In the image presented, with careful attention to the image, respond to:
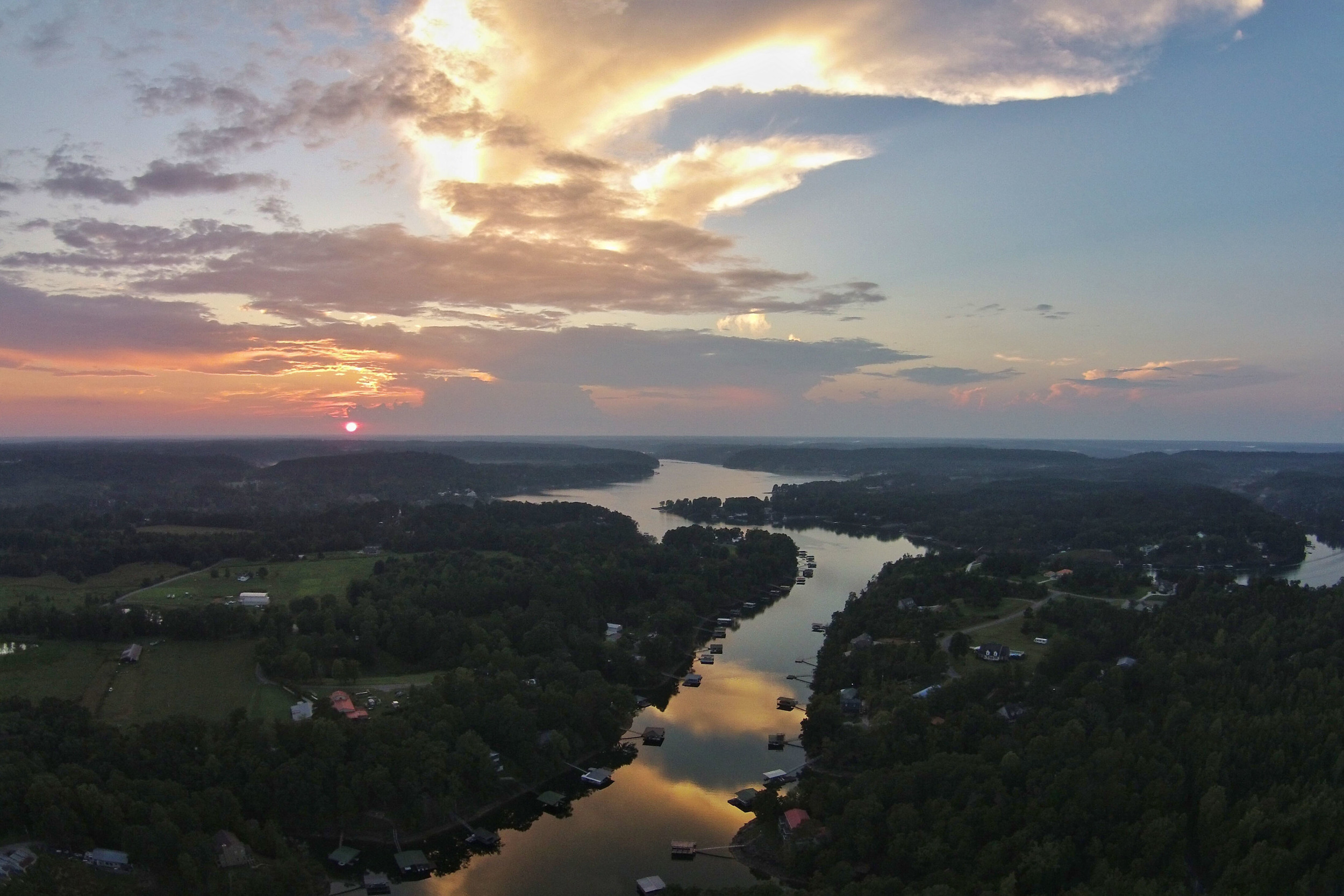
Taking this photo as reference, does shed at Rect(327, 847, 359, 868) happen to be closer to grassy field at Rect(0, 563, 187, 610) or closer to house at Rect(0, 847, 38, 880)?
house at Rect(0, 847, 38, 880)

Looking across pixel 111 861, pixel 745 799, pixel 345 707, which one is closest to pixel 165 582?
pixel 345 707

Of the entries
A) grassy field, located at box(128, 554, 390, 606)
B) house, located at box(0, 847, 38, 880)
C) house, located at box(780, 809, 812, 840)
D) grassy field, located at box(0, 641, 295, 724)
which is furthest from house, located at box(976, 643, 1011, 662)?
grassy field, located at box(128, 554, 390, 606)

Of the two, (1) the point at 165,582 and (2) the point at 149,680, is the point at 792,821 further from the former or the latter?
(1) the point at 165,582

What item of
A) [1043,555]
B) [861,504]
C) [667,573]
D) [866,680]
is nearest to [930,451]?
[861,504]

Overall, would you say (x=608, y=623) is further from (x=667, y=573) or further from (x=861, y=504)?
(x=861, y=504)

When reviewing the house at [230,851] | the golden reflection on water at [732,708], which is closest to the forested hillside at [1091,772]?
the golden reflection on water at [732,708]

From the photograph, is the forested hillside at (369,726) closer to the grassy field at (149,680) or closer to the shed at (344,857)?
the shed at (344,857)
